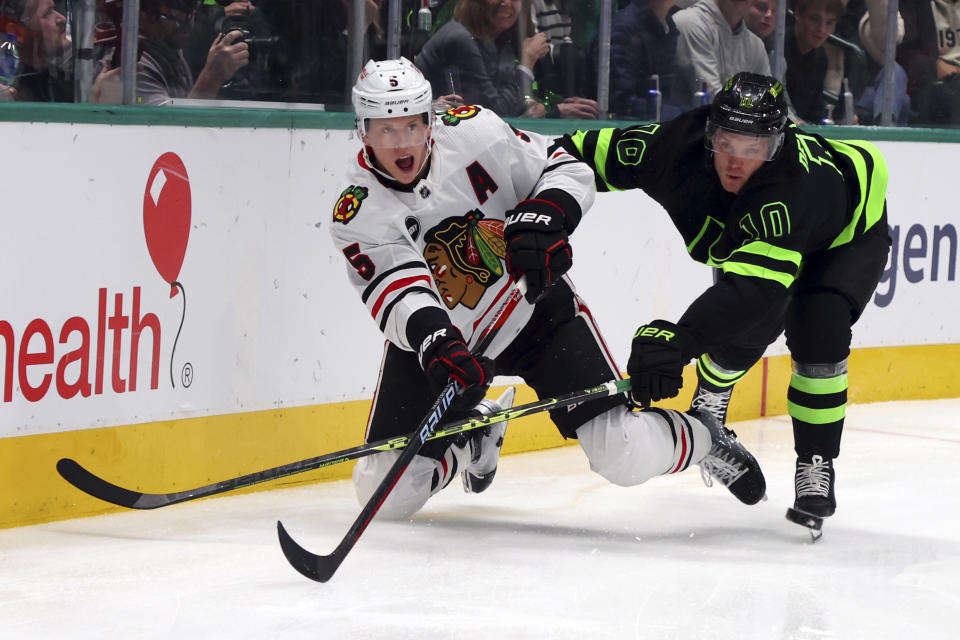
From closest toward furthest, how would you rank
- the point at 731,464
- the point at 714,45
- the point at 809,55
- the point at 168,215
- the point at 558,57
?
the point at 731,464, the point at 168,215, the point at 558,57, the point at 714,45, the point at 809,55

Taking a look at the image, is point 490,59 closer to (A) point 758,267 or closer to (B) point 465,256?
(B) point 465,256

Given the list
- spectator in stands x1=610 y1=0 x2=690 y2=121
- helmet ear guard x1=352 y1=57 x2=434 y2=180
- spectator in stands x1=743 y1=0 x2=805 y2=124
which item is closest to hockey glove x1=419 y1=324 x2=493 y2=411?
helmet ear guard x1=352 y1=57 x2=434 y2=180

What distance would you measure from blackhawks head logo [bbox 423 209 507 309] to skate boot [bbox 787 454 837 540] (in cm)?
77

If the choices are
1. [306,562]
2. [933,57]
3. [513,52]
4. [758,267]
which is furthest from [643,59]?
[306,562]

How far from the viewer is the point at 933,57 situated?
511 centimetres

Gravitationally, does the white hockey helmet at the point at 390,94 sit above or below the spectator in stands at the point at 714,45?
below

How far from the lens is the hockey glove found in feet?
8.63

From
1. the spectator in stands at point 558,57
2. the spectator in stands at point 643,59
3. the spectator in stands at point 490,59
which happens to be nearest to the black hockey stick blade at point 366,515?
the spectator in stands at point 490,59

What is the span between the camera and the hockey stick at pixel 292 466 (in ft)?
9.09

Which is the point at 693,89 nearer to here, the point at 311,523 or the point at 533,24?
the point at 533,24

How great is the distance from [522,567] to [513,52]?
190 cm

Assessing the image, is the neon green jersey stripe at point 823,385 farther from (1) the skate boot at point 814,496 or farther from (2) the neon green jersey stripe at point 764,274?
(2) the neon green jersey stripe at point 764,274

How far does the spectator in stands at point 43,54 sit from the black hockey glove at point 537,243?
105cm

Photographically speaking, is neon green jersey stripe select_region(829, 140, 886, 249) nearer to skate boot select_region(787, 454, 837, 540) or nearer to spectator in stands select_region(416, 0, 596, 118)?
skate boot select_region(787, 454, 837, 540)
